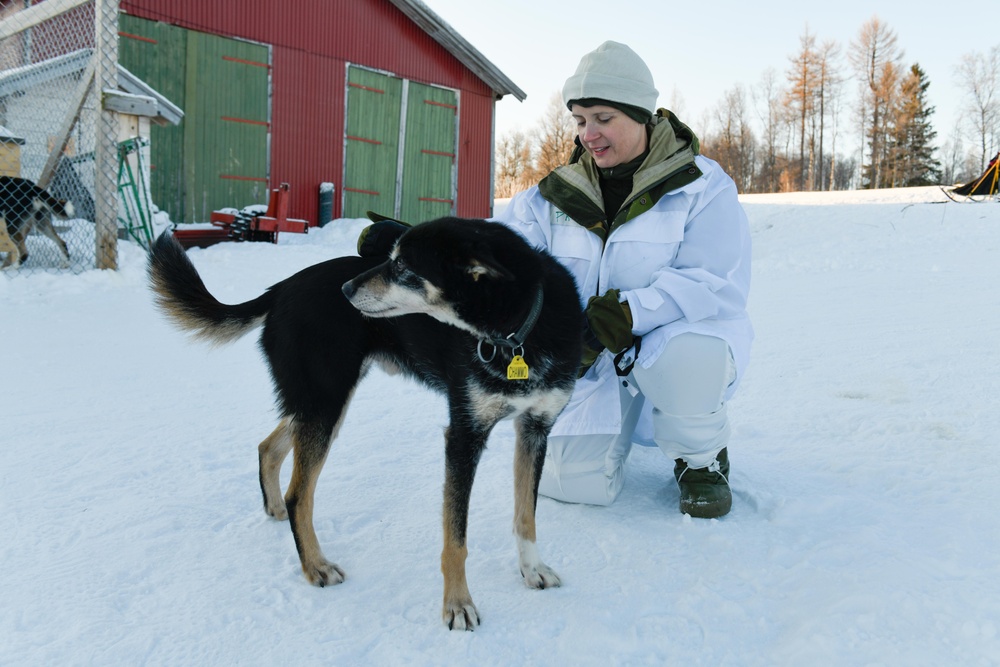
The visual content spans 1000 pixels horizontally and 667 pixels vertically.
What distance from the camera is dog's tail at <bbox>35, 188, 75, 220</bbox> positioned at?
6533mm

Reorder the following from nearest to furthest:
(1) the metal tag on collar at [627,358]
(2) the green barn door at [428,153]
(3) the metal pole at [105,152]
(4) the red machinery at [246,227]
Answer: (1) the metal tag on collar at [627,358]
(3) the metal pole at [105,152]
(4) the red machinery at [246,227]
(2) the green barn door at [428,153]

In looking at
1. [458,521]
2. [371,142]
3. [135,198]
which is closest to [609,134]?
[458,521]

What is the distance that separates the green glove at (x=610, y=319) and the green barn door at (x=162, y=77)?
9.76m

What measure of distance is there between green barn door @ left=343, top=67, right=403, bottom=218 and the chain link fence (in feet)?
17.4

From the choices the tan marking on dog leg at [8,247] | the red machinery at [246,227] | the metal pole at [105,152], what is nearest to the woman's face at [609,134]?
the metal pole at [105,152]

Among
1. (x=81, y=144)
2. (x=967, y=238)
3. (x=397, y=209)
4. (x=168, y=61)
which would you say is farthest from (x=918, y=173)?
(x=81, y=144)

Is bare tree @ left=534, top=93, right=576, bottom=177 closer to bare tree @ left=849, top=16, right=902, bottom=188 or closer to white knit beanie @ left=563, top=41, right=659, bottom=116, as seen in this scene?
bare tree @ left=849, top=16, right=902, bottom=188

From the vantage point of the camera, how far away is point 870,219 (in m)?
12.1

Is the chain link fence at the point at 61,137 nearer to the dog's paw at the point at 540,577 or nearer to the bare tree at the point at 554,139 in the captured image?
the dog's paw at the point at 540,577

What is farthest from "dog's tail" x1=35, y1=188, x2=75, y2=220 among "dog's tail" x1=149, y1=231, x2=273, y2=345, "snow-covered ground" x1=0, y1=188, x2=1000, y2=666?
"dog's tail" x1=149, y1=231, x2=273, y2=345

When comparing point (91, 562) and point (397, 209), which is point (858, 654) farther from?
point (397, 209)

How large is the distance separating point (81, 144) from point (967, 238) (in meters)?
11.6

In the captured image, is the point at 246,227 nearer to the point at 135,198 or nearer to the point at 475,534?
the point at 135,198

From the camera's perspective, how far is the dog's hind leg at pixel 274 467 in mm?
2338
